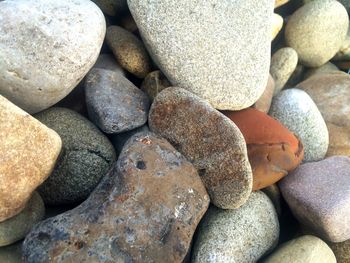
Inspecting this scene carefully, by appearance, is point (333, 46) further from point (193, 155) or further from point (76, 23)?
point (76, 23)

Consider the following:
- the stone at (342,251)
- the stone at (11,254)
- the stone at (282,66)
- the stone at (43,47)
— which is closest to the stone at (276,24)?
the stone at (282,66)

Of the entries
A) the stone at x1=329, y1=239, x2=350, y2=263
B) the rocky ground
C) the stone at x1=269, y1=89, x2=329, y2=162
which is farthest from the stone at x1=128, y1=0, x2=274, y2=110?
the stone at x1=329, y1=239, x2=350, y2=263

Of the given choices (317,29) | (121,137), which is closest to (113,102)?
(121,137)

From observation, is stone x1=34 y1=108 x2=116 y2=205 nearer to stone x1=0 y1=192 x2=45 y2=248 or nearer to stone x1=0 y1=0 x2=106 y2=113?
stone x1=0 y1=192 x2=45 y2=248

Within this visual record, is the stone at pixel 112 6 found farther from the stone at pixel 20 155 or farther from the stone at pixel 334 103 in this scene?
the stone at pixel 334 103

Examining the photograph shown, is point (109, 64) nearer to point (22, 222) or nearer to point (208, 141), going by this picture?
point (208, 141)

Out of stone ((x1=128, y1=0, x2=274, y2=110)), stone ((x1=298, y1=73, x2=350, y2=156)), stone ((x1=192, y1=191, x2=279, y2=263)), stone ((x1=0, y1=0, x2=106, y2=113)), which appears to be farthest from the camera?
stone ((x1=298, y1=73, x2=350, y2=156))
